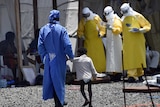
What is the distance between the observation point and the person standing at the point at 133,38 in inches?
485

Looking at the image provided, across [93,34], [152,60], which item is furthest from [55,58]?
[152,60]

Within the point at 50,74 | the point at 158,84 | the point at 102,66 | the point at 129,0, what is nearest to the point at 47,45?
the point at 50,74

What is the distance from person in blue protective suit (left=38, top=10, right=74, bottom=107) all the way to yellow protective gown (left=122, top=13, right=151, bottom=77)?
4.31m

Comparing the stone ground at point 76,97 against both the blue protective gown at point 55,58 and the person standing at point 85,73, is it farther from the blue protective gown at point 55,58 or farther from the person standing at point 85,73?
the blue protective gown at point 55,58

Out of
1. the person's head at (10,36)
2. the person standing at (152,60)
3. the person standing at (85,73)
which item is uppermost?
the person's head at (10,36)

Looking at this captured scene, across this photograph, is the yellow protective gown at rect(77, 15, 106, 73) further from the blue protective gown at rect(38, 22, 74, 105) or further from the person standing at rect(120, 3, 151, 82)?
the blue protective gown at rect(38, 22, 74, 105)

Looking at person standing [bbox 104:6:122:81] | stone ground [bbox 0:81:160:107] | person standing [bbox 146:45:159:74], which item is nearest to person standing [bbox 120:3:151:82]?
person standing [bbox 104:6:122:81]

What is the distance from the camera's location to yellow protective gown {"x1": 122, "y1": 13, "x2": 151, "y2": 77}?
40.5ft

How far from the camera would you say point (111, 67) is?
13016mm

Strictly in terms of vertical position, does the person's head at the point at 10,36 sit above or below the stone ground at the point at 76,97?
above

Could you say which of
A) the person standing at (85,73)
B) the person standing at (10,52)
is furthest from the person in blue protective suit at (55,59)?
the person standing at (10,52)

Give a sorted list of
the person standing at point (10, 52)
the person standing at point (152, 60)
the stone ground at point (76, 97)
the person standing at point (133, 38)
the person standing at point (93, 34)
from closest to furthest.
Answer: the stone ground at point (76, 97)
the person standing at point (133, 38)
the person standing at point (93, 34)
the person standing at point (10, 52)
the person standing at point (152, 60)

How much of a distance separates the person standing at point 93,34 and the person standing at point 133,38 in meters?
0.81

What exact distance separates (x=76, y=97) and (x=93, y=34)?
9.62 feet
